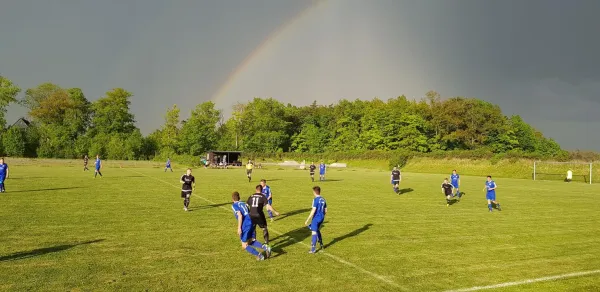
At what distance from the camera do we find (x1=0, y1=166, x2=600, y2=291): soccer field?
855 centimetres

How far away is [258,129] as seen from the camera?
404ft

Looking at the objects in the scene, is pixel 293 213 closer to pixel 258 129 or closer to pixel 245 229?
pixel 245 229

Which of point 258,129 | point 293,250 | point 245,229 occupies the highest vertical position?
point 258,129

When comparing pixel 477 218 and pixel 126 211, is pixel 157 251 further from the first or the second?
pixel 477 218

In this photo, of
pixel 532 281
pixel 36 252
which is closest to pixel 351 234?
pixel 532 281

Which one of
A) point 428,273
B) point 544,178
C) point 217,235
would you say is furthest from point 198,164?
point 428,273

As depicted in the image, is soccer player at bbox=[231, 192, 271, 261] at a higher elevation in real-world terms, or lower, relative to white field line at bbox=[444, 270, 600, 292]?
higher

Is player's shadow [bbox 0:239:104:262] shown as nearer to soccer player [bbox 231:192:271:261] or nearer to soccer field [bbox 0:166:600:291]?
soccer field [bbox 0:166:600:291]

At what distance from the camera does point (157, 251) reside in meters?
10.9

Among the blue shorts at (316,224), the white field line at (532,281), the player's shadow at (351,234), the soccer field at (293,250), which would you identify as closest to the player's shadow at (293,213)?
the soccer field at (293,250)

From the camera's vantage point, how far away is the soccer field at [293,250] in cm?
855

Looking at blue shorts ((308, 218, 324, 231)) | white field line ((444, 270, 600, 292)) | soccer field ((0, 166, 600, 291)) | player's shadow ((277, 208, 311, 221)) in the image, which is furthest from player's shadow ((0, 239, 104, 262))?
white field line ((444, 270, 600, 292))

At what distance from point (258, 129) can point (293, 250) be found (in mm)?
112655

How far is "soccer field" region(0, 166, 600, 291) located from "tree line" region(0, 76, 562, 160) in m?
74.9
